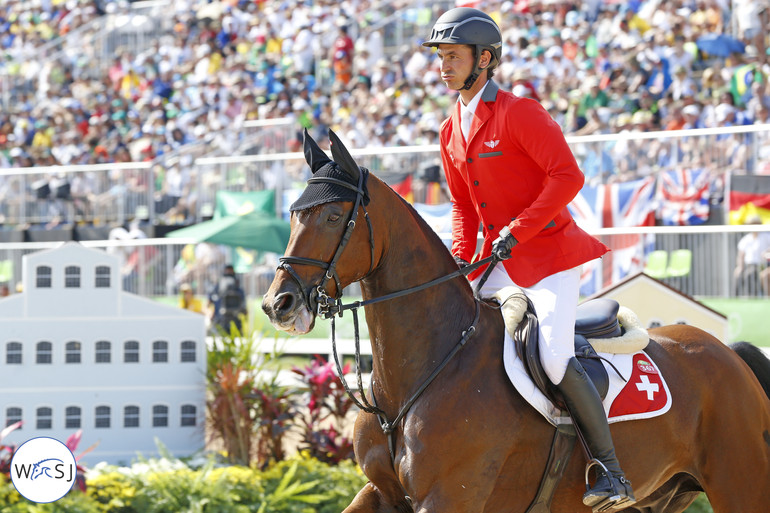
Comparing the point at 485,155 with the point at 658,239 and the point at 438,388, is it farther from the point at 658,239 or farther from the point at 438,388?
the point at 658,239

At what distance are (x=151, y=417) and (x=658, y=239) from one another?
4.86 meters

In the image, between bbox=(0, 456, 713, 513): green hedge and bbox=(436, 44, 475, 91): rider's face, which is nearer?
bbox=(436, 44, 475, 91): rider's face

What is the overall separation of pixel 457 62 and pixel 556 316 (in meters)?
1.22

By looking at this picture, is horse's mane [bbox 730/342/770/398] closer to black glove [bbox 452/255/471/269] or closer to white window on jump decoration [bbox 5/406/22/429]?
black glove [bbox 452/255/471/269]

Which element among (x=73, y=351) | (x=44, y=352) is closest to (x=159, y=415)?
(x=73, y=351)

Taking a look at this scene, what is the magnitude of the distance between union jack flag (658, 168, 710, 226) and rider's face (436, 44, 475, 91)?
5431 millimetres

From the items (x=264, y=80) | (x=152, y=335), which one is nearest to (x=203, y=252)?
(x=152, y=335)

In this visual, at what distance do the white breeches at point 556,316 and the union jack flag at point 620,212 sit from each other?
4.90m

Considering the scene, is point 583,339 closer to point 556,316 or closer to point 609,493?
point 556,316

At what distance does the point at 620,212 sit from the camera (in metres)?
9.45

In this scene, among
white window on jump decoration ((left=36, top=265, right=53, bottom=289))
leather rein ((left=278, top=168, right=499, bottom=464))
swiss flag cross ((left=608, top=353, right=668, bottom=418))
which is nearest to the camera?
leather rein ((left=278, top=168, right=499, bottom=464))

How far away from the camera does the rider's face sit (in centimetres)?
456

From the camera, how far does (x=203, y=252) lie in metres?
12.3

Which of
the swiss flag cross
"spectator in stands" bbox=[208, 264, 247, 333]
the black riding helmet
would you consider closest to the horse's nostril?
the black riding helmet
